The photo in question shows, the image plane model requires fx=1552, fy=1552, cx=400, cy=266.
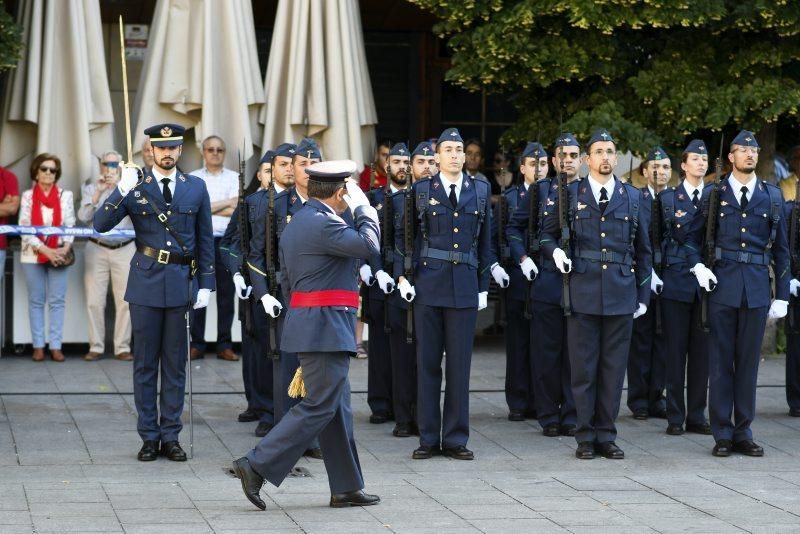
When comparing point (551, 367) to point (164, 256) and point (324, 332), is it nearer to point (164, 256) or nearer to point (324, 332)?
point (164, 256)

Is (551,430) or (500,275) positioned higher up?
(500,275)

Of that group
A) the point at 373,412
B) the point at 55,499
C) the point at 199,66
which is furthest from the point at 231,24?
the point at 55,499

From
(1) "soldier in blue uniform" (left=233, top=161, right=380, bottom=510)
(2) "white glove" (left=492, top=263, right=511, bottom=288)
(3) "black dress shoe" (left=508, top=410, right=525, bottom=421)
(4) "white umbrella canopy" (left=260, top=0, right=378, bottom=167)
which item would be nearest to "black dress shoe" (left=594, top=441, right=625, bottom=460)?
(3) "black dress shoe" (left=508, top=410, right=525, bottom=421)

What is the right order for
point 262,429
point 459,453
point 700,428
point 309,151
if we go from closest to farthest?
point 309,151 → point 459,453 → point 262,429 → point 700,428

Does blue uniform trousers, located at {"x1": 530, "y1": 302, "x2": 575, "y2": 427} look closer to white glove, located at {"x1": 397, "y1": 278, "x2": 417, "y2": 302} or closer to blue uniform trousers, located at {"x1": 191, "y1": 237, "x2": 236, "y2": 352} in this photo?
white glove, located at {"x1": 397, "y1": 278, "x2": 417, "y2": 302}

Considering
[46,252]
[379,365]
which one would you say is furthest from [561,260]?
[46,252]

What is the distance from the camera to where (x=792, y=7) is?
41.7ft

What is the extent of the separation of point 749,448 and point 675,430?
867 mm

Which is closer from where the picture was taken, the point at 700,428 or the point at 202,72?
the point at 700,428

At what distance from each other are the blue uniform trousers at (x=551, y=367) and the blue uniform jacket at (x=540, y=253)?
9 centimetres

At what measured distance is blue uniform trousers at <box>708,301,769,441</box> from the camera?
981 centimetres

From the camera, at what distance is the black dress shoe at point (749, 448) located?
9.73m

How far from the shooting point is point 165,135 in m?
9.37

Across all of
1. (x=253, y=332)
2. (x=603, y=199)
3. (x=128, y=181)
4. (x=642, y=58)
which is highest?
(x=642, y=58)
